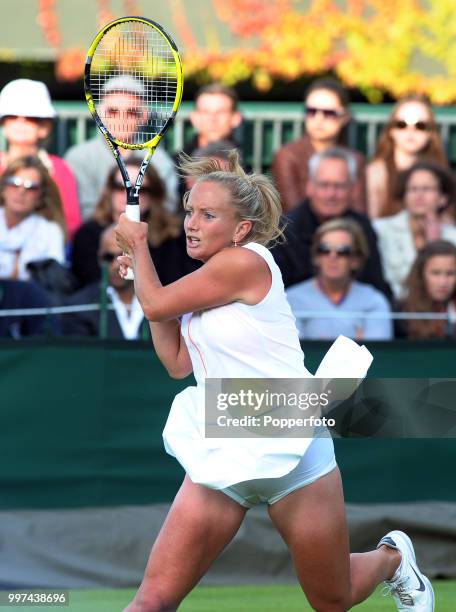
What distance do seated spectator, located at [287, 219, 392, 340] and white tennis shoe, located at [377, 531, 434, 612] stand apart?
211cm

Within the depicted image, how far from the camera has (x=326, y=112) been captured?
8.78 meters

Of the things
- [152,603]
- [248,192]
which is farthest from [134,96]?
[152,603]

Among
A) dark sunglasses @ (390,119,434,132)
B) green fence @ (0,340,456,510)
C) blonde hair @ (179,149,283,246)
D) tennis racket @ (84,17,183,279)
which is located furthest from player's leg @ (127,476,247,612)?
dark sunglasses @ (390,119,434,132)

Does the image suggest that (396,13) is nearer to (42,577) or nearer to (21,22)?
(21,22)

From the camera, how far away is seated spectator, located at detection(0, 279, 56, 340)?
7105mm

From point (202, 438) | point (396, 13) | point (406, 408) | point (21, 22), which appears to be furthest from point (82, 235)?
point (396, 13)

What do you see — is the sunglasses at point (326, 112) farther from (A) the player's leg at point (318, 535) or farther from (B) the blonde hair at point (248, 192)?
(A) the player's leg at point (318, 535)

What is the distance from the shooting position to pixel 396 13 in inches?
503

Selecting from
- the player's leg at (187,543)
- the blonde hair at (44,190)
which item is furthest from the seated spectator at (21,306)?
the player's leg at (187,543)

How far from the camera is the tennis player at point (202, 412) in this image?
4625 millimetres

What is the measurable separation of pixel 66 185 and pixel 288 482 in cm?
403

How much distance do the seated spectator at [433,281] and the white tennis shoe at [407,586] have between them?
248 cm

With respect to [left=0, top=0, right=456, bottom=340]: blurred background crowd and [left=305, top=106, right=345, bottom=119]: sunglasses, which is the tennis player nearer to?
[left=0, top=0, right=456, bottom=340]: blurred background crowd

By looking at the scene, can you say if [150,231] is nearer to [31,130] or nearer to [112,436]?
[31,130]
